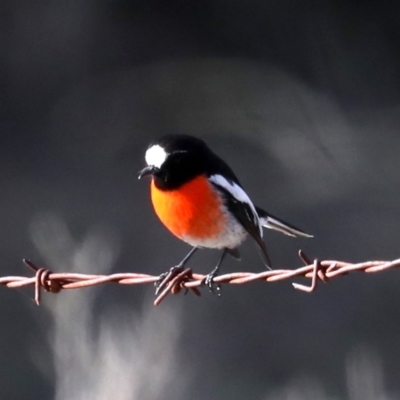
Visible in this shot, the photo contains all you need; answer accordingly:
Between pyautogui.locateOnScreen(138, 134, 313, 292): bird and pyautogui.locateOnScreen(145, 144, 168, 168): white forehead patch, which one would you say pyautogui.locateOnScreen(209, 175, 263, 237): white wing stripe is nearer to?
pyautogui.locateOnScreen(138, 134, 313, 292): bird

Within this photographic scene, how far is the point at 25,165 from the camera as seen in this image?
6.01 m

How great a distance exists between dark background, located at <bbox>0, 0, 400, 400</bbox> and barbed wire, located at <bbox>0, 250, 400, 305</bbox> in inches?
107

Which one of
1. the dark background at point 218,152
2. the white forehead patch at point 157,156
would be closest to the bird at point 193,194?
the white forehead patch at point 157,156

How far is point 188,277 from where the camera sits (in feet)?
9.50

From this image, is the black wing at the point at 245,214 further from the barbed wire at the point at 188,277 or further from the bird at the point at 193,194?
the barbed wire at the point at 188,277

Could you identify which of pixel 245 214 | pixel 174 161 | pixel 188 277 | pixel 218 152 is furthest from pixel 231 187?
pixel 218 152

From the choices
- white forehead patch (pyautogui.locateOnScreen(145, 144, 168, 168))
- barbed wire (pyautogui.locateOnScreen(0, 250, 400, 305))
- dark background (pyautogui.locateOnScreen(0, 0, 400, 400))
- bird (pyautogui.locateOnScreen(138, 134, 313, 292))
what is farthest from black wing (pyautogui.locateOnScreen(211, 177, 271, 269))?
dark background (pyautogui.locateOnScreen(0, 0, 400, 400))

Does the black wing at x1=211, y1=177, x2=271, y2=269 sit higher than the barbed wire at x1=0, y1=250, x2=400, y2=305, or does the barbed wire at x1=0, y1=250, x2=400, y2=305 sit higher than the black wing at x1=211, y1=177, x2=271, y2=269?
the black wing at x1=211, y1=177, x2=271, y2=269

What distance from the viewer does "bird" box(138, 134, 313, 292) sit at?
12.3 ft

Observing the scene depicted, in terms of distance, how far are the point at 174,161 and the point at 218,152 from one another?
2.13 m

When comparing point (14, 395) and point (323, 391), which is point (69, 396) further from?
point (323, 391)

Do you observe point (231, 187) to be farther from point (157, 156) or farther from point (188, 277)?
point (188, 277)

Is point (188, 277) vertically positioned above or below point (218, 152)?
below

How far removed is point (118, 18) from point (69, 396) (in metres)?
2.06
